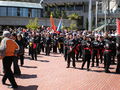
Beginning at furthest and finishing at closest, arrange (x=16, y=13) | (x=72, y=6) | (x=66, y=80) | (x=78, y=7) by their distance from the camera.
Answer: (x=72, y=6) → (x=78, y=7) → (x=16, y=13) → (x=66, y=80)

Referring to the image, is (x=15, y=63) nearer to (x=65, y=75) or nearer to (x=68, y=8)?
(x=65, y=75)

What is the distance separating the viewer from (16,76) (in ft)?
35.3

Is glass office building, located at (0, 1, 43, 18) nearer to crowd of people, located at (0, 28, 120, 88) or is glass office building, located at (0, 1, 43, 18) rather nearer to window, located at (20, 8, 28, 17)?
window, located at (20, 8, 28, 17)

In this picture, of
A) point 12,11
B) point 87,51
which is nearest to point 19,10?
point 12,11

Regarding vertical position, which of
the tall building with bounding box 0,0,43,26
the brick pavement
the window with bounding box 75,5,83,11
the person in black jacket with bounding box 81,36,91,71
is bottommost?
the brick pavement

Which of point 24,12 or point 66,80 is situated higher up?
point 24,12

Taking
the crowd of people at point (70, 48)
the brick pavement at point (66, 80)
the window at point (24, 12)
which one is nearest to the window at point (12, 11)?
the window at point (24, 12)

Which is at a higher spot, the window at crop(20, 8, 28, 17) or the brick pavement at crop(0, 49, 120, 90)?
the window at crop(20, 8, 28, 17)

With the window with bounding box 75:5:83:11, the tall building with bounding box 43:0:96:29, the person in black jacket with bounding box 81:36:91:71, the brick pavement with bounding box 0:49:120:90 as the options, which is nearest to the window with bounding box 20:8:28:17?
the tall building with bounding box 43:0:96:29

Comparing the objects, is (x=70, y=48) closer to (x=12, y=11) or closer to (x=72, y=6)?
(x=12, y=11)

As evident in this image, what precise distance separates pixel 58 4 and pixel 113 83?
55340 millimetres

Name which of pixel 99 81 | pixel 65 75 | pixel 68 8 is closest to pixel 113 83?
pixel 99 81

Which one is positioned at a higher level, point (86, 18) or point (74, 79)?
point (86, 18)

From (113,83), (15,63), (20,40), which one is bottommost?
(113,83)
